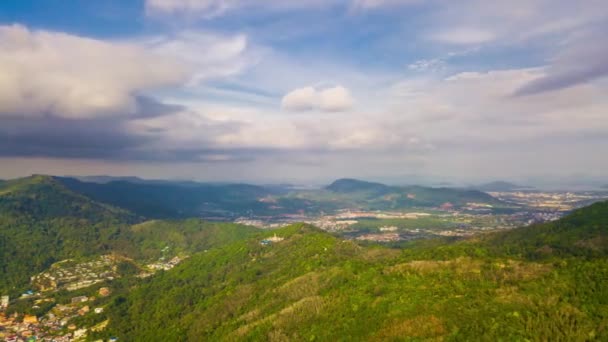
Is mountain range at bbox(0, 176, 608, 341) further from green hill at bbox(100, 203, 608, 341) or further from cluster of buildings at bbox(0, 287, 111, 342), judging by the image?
cluster of buildings at bbox(0, 287, 111, 342)

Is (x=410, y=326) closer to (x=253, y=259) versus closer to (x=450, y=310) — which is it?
(x=450, y=310)

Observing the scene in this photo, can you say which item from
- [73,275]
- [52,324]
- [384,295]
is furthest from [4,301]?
[384,295]

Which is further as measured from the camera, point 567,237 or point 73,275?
point 73,275

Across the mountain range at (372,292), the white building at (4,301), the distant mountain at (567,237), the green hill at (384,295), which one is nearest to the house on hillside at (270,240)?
the mountain range at (372,292)

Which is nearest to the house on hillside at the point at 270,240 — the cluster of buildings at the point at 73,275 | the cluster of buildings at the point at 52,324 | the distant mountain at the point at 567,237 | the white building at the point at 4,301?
the cluster of buildings at the point at 52,324

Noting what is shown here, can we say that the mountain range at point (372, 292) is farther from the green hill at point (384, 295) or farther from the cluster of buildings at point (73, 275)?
the cluster of buildings at point (73, 275)

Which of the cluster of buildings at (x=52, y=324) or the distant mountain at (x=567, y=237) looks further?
the distant mountain at (x=567, y=237)

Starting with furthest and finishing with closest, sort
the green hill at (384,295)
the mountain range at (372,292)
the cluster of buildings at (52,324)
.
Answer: the cluster of buildings at (52,324) < the mountain range at (372,292) < the green hill at (384,295)

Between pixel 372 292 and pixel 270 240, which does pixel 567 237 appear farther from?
pixel 270 240

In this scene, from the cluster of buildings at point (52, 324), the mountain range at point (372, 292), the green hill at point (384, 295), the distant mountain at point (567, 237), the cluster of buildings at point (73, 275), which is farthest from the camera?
the cluster of buildings at point (73, 275)

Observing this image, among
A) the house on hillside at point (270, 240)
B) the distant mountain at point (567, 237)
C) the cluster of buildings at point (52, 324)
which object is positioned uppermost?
the distant mountain at point (567, 237)

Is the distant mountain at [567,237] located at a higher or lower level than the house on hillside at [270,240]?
higher
